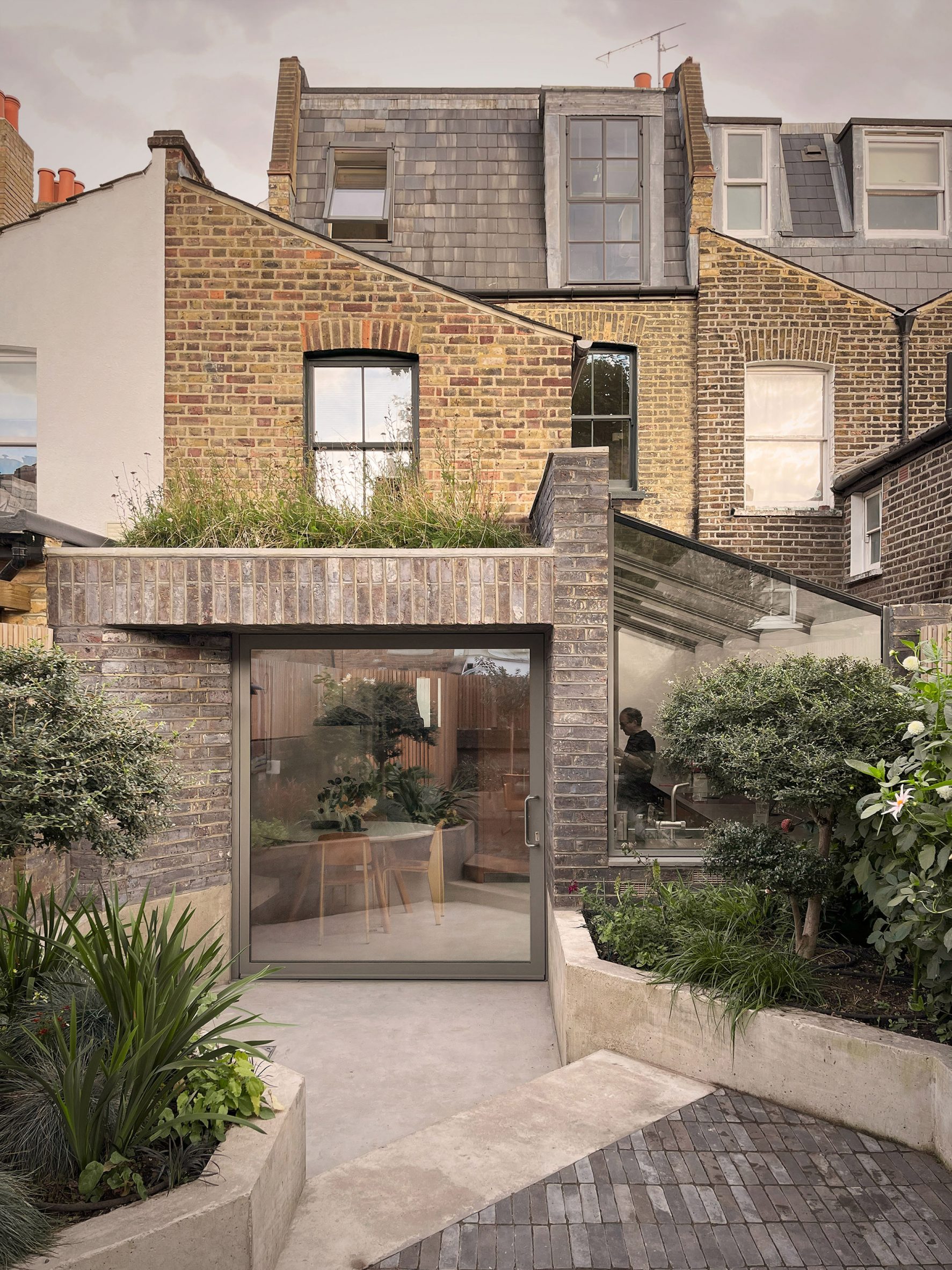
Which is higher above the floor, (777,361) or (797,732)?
(777,361)

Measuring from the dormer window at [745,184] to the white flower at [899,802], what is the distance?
32.5 ft

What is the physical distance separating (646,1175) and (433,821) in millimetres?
3155

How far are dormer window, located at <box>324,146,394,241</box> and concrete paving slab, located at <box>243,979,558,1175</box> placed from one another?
28.1ft

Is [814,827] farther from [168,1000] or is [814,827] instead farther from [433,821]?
[168,1000]

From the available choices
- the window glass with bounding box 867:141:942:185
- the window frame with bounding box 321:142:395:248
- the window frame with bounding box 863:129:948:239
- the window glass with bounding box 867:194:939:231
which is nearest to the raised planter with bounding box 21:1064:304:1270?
the window frame with bounding box 321:142:395:248

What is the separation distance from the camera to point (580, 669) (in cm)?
532

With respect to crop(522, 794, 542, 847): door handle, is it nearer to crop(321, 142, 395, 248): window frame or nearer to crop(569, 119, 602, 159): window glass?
crop(321, 142, 395, 248): window frame

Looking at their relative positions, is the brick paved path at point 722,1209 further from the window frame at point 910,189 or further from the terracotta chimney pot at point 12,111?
the terracotta chimney pot at point 12,111

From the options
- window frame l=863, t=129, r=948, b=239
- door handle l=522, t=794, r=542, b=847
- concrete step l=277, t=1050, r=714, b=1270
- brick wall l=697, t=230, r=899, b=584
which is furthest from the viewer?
window frame l=863, t=129, r=948, b=239

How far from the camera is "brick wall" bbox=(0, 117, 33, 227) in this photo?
1282 cm

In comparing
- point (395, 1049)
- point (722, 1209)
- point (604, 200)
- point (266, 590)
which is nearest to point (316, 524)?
point (266, 590)

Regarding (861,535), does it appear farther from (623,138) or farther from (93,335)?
(93,335)

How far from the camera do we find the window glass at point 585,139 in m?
10.3

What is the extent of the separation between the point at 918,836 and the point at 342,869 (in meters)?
3.94
